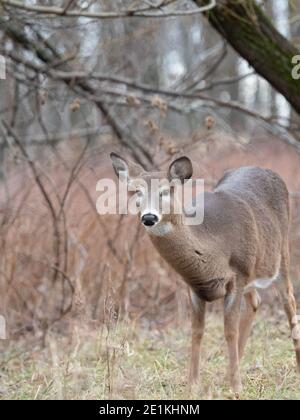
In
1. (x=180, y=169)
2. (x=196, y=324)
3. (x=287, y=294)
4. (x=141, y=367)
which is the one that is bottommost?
(x=141, y=367)

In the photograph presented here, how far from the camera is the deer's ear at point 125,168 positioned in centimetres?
581

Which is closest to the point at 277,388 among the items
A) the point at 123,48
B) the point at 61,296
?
the point at 61,296

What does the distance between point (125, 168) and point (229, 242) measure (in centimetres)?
84

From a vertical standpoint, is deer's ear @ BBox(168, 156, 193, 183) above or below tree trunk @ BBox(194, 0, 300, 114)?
below

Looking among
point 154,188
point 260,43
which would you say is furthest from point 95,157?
point 154,188

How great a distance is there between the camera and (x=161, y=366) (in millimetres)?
6688

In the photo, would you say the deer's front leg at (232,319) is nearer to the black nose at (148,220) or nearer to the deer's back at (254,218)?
the deer's back at (254,218)

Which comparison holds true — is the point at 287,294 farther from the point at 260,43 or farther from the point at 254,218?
the point at 260,43

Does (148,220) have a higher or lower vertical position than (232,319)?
higher

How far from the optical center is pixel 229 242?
5.96 meters

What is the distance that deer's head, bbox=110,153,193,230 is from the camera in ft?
17.7

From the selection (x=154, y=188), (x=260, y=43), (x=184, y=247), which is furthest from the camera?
(x=260, y=43)

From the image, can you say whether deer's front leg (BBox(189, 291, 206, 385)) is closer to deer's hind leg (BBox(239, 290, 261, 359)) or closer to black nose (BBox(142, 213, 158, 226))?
deer's hind leg (BBox(239, 290, 261, 359))

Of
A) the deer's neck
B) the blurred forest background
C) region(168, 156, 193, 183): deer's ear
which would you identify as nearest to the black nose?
the deer's neck
